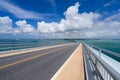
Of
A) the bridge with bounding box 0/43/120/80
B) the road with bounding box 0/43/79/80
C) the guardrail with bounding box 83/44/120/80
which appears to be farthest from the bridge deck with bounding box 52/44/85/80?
the guardrail with bounding box 83/44/120/80

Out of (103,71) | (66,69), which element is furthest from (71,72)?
(103,71)

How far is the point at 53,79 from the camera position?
663 cm

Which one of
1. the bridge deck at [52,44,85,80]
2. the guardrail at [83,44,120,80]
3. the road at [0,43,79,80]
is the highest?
the guardrail at [83,44,120,80]

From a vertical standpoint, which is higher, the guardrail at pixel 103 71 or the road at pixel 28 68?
the guardrail at pixel 103 71

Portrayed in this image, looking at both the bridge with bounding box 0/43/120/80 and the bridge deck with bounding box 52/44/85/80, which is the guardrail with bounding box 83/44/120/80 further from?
the bridge deck with bounding box 52/44/85/80

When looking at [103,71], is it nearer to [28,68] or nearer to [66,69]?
[66,69]

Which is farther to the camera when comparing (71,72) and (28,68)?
(28,68)

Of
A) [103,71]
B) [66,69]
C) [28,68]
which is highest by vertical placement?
[103,71]

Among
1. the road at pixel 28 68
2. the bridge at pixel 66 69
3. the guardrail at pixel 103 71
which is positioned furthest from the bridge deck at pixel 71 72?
the guardrail at pixel 103 71

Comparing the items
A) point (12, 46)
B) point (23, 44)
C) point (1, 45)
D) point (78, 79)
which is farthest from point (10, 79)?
point (23, 44)

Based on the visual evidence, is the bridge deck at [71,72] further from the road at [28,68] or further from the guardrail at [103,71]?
the guardrail at [103,71]

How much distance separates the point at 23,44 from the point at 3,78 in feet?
62.2

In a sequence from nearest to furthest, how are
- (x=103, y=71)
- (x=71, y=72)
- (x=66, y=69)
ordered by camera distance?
(x=103, y=71)
(x=71, y=72)
(x=66, y=69)

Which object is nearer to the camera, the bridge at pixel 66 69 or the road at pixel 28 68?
the bridge at pixel 66 69
